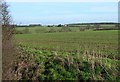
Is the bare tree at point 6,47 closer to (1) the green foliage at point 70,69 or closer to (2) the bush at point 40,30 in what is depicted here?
(1) the green foliage at point 70,69

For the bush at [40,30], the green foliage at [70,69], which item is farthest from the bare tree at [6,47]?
the bush at [40,30]

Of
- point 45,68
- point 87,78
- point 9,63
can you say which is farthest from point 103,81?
point 9,63

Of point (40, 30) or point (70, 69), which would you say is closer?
point (70, 69)

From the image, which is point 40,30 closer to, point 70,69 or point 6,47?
point 70,69

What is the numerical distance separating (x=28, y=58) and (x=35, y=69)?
191 cm

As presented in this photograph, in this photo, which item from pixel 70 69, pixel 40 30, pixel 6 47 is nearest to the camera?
pixel 6 47

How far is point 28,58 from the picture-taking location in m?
21.8

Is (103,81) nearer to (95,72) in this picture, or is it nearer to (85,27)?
(95,72)

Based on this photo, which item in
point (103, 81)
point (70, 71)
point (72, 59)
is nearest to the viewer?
point (103, 81)

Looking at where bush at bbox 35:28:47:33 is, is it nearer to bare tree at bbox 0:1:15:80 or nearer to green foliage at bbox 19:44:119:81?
green foliage at bbox 19:44:119:81

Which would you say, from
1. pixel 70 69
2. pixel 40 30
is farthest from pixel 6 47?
pixel 40 30

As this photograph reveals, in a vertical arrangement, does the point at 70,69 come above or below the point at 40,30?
above

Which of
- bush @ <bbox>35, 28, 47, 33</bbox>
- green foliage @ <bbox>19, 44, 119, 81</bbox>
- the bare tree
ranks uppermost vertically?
the bare tree

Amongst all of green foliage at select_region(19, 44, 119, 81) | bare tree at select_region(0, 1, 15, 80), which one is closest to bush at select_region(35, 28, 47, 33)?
green foliage at select_region(19, 44, 119, 81)
